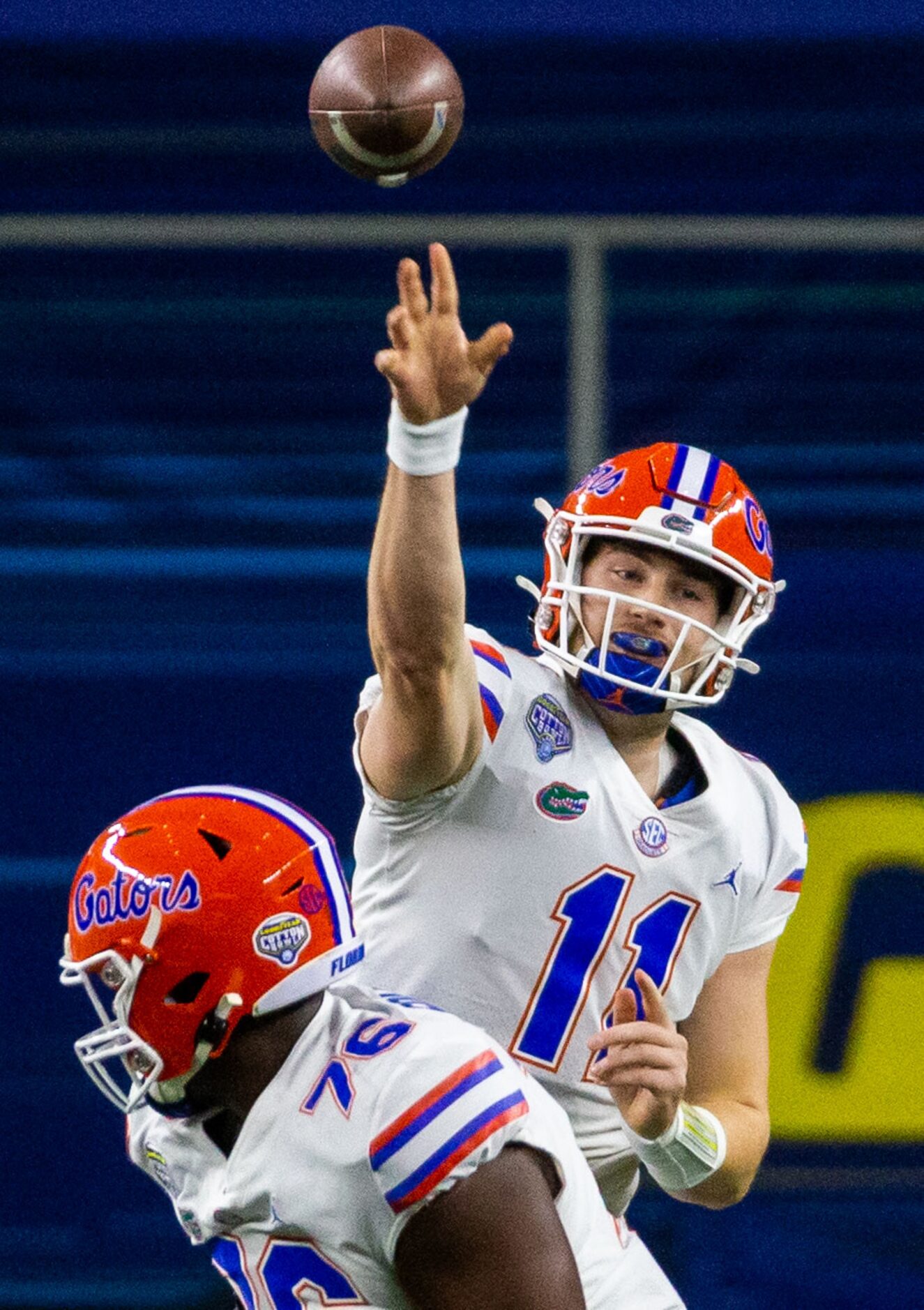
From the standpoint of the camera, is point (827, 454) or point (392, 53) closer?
point (392, 53)

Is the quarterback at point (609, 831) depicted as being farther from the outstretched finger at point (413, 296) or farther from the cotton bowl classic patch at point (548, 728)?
the outstretched finger at point (413, 296)

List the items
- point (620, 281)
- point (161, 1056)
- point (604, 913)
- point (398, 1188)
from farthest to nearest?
1. point (620, 281)
2. point (604, 913)
3. point (161, 1056)
4. point (398, 1188)

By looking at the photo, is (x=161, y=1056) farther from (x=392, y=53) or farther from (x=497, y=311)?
(x=497, y=311)

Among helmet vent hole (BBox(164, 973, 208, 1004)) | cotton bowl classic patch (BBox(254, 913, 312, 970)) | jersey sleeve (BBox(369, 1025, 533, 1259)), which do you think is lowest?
jersey sleeve (BBox(369, 1025, 533, 1259))

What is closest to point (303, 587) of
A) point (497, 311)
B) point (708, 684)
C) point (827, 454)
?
point (497, 311)

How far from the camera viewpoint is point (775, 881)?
284 cm

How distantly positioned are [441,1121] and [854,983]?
93.4 inches

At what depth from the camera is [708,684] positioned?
9.22 ft

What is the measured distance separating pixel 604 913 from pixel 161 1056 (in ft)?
2.56

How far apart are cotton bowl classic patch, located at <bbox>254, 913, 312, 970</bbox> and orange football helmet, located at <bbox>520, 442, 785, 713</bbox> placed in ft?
2.37

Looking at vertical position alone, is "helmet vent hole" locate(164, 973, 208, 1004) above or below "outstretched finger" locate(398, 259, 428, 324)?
below

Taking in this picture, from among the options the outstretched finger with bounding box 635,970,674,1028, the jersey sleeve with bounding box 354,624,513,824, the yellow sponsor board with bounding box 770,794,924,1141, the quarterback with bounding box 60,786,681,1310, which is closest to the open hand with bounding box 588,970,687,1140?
the outstretched finger with bounding box 635,970,674,1028

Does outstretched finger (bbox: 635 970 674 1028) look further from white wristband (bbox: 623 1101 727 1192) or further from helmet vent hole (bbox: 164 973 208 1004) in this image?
helmet vent hole (bbox: 164 973 208 1004)

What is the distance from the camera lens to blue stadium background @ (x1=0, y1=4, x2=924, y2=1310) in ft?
13.4
